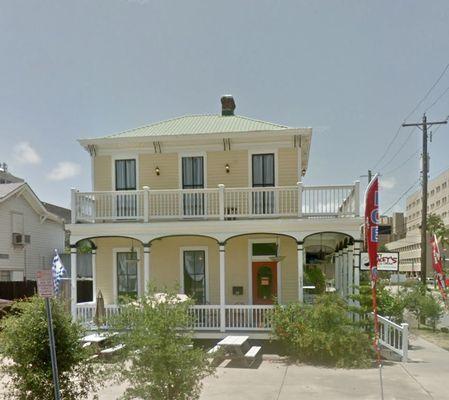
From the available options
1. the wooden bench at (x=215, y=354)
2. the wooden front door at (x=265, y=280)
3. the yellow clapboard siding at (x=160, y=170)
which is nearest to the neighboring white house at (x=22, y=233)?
the yellow clapboard siding at (x=160, y=170)

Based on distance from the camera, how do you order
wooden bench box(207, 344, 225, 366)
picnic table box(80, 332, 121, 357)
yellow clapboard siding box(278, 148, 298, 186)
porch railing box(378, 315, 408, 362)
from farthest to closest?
1. yellow clapboard siding box(278, 148, 298, 186)
2. porch railing box(378, 315, 408, 362)
3. wooden bench box(207, 344, 225, 366)
4. picnic table box(80, 332, 121, 357)

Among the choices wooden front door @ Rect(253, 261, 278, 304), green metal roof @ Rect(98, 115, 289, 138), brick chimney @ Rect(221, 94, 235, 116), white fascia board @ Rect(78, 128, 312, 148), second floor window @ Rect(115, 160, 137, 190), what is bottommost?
wooden front door @ Rect(253, 261, 278, 304)

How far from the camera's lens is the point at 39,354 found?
20.7 feet

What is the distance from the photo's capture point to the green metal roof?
50.8 ft

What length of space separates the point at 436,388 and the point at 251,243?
24.0 feet

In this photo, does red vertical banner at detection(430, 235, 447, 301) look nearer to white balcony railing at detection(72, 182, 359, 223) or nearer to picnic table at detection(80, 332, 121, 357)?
white balcony railing at detection(72, 182, 359, 223)

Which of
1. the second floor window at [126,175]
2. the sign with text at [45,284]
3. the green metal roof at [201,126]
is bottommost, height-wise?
the sign with text at [45,284]

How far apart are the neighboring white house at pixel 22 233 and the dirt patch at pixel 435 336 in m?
19.3

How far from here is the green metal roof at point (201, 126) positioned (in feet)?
50.8

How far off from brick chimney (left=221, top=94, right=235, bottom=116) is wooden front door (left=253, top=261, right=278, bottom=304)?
6304 millimetres

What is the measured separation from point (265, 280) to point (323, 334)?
395 centimetres

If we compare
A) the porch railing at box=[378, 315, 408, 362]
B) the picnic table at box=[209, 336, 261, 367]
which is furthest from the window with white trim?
the porch railing at box=[378, 315, 408, 362]

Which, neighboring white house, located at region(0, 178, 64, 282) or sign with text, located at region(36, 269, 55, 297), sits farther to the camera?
neighboring white house, located at region(0, 178, 64, 282)

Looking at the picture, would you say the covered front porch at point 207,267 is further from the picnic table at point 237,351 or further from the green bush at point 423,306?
the green bush at point 423,306
